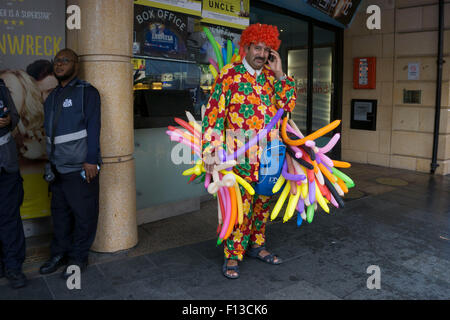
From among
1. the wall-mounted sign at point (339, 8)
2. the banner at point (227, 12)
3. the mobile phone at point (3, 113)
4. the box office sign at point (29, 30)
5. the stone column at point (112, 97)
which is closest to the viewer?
the mobile phone at point (3, 113)

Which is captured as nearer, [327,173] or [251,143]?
[251,143]

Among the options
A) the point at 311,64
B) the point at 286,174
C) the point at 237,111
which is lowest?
the point at 286,174

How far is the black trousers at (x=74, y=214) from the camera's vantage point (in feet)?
11.0

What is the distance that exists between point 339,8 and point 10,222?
6195 millimetres

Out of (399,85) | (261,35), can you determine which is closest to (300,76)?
(399,85)

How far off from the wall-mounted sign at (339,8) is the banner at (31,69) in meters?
4.11

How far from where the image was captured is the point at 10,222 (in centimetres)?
321

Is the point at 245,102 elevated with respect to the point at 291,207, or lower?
elevated

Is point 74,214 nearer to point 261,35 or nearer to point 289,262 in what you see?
point 289,262

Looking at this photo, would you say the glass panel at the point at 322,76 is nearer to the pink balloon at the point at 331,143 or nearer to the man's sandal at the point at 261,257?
the man's sandal at the point at 261,257

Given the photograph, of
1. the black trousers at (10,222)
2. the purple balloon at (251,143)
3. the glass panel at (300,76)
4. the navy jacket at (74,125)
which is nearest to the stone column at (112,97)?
the navy jacket at (74,125)

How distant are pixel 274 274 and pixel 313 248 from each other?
73 centimetres

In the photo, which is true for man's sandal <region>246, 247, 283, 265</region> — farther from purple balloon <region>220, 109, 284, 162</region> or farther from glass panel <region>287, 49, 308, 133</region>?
glass panel <region>287, 49, 308, 133</region>

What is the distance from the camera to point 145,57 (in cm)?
469
